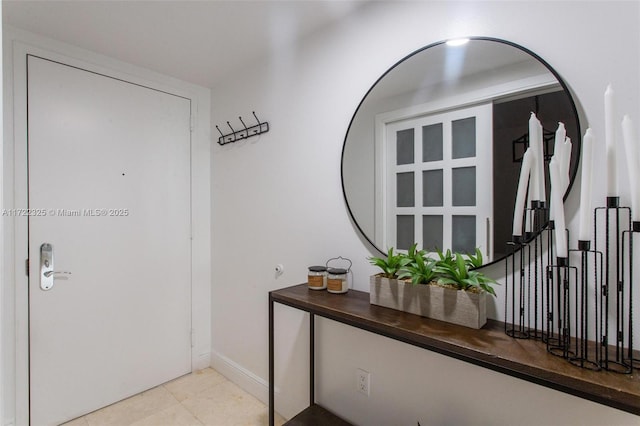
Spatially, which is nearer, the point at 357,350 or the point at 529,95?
the point at 529,95

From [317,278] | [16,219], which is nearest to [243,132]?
[317,278]

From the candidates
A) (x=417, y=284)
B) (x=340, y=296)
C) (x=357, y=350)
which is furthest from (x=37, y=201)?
(x=417, y=284)

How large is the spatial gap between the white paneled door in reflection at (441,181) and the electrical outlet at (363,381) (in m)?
0.65

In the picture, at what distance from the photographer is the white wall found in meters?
1.05

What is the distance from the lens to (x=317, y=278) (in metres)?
1.58

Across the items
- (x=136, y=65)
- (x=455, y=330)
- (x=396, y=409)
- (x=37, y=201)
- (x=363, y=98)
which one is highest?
(x=136, y=65)

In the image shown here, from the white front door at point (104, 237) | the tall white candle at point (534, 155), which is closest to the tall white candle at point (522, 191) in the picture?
the tall white candle at point (534, 155)

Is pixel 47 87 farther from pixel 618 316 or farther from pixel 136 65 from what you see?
pixel 618 316

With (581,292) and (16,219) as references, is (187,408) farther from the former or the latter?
(581,292)

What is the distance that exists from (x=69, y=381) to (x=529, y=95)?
2766mm

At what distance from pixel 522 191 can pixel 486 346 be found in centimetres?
51

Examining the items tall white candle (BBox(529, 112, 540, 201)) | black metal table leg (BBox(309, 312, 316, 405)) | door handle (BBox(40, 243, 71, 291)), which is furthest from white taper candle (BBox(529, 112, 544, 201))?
door handle (BBox(40, 243, 71, 291))

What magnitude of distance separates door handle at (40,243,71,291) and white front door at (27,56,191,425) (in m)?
0.01

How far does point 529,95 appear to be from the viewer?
3.70 ft
